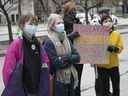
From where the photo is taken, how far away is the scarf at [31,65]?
582 centimetres

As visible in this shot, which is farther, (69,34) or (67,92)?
(69,34)

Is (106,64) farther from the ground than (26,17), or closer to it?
closer to it

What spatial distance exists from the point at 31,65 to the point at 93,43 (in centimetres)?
279

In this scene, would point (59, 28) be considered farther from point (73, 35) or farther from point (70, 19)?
point (70, 19)

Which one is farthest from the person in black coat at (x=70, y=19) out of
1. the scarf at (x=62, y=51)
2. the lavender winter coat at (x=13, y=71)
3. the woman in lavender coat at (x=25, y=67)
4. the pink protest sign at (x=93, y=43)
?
the lavender winter coat at (x=13, y=71)

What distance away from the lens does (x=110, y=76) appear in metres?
8.66

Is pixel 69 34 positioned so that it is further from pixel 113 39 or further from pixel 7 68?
pixel 7 68

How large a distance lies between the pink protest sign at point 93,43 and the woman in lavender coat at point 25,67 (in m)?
2.54

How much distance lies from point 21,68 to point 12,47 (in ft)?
0.83

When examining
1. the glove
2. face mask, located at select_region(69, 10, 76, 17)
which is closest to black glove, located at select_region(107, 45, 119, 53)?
face mask, located at select_region(69, 10, 76, 17)

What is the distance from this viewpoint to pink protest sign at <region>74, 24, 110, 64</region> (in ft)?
27.6

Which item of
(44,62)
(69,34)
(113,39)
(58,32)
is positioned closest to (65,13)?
(69,34)

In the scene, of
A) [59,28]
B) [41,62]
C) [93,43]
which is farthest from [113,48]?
[41,62]

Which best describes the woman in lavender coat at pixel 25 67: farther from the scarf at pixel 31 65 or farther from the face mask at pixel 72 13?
the face mask at pixel 72 13
